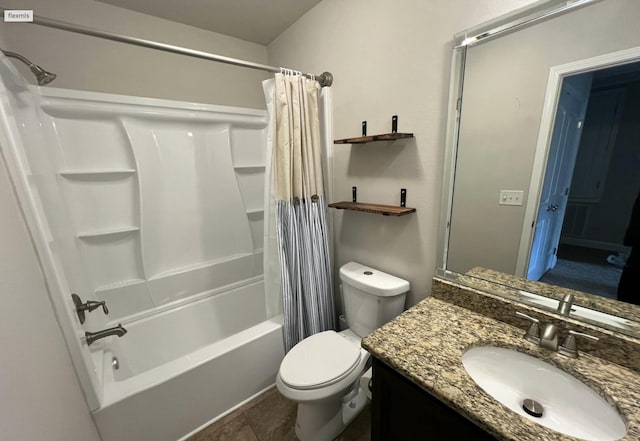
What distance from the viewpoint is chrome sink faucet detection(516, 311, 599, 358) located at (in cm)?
78

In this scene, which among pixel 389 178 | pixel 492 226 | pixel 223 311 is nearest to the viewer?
pixel 492 226

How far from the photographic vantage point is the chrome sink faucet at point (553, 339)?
78cm

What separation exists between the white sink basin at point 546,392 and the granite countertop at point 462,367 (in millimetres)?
28

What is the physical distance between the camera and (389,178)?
139 cm

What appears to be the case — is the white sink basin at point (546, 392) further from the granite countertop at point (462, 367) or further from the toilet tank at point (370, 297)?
the toilet tank at point (370, 297)

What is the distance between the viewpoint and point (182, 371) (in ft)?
4.03

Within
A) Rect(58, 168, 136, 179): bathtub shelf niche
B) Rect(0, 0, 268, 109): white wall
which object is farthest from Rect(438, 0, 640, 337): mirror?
Rect(58, 168, 136, 179): bathtub shelf niche

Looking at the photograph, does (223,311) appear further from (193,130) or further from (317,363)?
(193,130)

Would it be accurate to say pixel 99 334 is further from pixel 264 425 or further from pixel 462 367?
pixel 462 367

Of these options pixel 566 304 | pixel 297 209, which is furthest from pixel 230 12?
pixel 566 304

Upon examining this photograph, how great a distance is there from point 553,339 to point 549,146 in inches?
25.7

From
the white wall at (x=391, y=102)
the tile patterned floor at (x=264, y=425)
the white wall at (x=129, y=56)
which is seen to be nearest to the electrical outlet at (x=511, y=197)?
the white wall at (x=391, y=102)

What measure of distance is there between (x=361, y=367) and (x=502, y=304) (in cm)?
75

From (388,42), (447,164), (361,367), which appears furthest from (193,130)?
(361,367)
